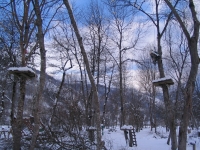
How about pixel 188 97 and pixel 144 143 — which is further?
pixel 144 143

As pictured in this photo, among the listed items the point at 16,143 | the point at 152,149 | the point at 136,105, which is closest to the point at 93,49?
the point at 152,149

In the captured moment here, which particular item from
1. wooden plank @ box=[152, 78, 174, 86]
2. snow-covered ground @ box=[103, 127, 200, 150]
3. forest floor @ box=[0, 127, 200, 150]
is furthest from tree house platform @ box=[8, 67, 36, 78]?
wooden plank @ box=[152, 78, 174, 86]

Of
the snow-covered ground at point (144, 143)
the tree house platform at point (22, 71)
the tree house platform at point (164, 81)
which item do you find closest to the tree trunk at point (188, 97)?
the tree house platform at point (164, 81)

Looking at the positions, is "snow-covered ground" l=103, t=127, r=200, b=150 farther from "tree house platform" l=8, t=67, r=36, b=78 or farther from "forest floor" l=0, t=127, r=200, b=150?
"tree house platform" l=8, t=67, r=36, b=78

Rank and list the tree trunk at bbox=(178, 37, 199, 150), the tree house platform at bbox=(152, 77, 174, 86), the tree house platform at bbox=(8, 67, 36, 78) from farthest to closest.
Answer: the tree house platform at bbox=(152, 77, 174, 86)
the tree house platform at bbox=(8, 67, 36, 78)
the tree trunk at bbox=(178, 37, 199, 150)

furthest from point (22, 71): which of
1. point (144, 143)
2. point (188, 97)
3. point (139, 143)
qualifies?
point (144, 143)

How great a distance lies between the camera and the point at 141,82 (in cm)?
3069

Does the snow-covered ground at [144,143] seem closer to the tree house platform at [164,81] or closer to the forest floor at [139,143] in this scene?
the forest floor at [139,143]

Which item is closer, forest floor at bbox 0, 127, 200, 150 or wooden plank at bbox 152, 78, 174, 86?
forest floor at bbox 0, 127, 200, 150

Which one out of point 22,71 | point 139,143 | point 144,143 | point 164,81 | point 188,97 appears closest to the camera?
point 188,97

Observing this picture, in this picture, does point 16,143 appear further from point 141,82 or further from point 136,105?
point 136,105

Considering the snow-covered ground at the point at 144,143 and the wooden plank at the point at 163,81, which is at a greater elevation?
the wooden plank at the point at 163,81

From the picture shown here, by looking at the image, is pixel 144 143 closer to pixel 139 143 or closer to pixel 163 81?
pixel 139 143

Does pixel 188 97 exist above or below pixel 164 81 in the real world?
below
